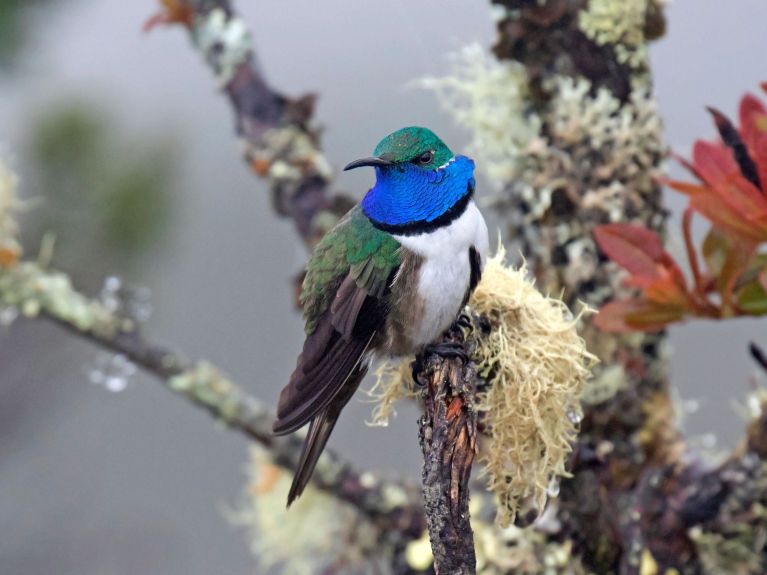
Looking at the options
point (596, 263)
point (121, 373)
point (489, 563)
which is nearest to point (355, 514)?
point (489, 563)

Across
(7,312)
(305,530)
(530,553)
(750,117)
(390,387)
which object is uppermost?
(750,117)

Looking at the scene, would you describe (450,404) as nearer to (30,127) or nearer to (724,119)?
(724,119)

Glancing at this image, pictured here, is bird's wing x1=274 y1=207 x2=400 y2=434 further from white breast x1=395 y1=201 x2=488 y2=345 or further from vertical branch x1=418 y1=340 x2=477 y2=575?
vertical branch x1=418 y1=340 x2=477 y2=575

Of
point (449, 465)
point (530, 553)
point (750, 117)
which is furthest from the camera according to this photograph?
point (530, 553)

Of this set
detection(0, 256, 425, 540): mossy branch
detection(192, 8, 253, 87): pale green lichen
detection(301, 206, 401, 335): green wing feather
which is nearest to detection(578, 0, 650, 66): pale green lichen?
detection(301, 206, 401, 335): green wing feather

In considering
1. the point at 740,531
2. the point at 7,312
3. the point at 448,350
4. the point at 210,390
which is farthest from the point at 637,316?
the point at 7,312

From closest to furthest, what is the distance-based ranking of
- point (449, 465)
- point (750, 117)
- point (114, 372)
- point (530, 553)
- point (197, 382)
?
point (449, 465)
point (750, 117)
point (530, 553)
point (197, 382)
point (114, 372)

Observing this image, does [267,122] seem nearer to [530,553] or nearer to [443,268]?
[443,268]
